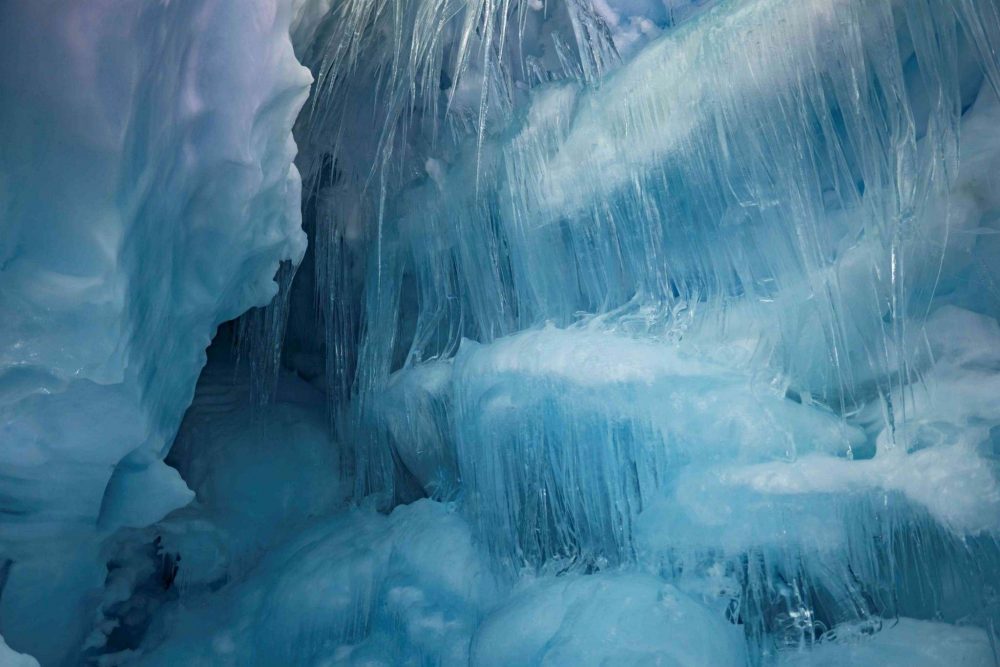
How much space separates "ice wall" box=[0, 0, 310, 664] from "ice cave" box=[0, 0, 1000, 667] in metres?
0.01

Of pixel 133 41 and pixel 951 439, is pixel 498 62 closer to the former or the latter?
pixel 133 41

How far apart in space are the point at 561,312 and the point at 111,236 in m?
1.64

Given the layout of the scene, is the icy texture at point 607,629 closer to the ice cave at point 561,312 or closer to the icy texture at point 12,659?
the ice cave at point 561,312

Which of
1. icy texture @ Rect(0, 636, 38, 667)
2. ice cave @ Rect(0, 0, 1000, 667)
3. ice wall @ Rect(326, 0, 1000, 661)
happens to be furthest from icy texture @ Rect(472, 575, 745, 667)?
icy texture @ Rect(0, 636, 38, 667)

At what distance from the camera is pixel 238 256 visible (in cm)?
256

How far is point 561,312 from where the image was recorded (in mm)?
2832

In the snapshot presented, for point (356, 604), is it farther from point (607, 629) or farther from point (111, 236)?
point (111, 236)

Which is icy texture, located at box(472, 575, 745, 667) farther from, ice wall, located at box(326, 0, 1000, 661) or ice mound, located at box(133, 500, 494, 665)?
ice mound, located at box(133, 500, 494, 665)

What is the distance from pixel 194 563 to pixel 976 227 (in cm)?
369

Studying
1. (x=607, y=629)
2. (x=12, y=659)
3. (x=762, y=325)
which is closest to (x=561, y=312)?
(x=762, y=325)

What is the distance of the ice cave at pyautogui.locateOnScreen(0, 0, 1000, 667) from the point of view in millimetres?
1896

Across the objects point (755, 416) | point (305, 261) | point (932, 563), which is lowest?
point (932, 563)

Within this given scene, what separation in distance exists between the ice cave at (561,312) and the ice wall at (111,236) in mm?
11

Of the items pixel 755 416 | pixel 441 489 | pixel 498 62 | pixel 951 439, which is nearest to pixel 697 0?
pixel 498 62
